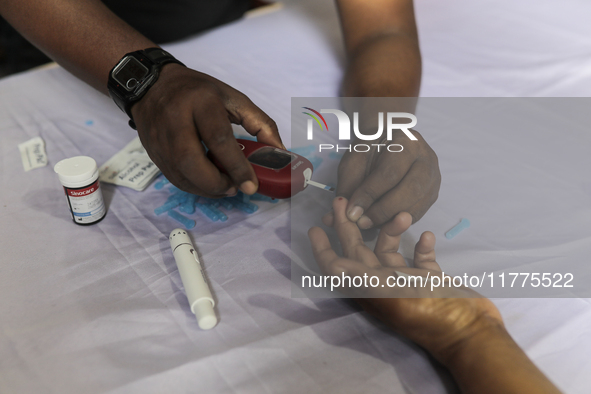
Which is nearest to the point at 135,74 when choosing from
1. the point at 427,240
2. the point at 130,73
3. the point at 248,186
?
the point at 130,73

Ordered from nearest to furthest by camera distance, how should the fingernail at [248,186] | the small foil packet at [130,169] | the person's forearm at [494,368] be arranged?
the person's forearm at [494,368] → the fingernail at [248,186] → the small foil packet at [130,169]

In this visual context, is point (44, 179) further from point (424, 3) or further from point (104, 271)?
point (424, 3)

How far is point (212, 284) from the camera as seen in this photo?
25.2 inches

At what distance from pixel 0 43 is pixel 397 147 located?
92.5 inches

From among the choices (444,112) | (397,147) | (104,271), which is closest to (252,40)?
(444,112)

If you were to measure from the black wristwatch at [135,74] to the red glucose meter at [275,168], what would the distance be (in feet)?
0.64

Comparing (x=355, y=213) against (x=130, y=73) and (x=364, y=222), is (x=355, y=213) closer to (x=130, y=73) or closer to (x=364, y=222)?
(x=364, y=222)

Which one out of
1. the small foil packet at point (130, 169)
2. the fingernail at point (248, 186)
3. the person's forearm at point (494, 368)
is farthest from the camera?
the small foil packet at point (130, 169)

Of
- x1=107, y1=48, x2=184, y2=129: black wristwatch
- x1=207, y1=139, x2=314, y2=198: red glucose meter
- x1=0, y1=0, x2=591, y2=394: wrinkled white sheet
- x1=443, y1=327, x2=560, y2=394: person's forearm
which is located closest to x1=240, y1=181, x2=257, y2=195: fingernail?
x1=207, y1=139, x2=314, y2=198: red glucose meter

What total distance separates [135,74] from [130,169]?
20cm

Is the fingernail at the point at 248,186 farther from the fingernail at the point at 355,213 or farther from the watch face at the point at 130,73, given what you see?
the watch face at the point at 130,73

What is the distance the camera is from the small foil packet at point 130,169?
816 millimetres

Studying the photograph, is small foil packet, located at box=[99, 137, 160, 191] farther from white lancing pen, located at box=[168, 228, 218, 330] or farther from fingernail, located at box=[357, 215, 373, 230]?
fingernail, located at box=[357, 215, 373, 230]

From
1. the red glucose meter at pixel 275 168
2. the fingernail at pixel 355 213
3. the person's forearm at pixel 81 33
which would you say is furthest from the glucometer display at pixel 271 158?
the person's forearm at pixel 81 33
